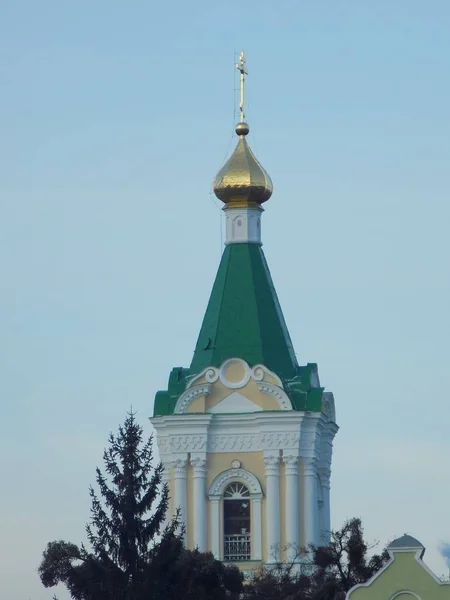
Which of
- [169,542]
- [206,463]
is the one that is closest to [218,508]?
[206,463]

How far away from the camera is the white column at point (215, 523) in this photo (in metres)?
50.1

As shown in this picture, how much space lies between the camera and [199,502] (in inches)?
1983

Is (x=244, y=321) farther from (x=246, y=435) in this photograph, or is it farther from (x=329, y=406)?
(x=329, y=406)

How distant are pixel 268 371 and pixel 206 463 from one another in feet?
6.58

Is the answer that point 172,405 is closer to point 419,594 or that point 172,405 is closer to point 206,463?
point 206,463

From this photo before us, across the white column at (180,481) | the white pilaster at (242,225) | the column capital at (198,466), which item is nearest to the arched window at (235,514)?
the column capital at (198,466)

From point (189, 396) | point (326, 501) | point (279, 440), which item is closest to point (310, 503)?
point (279, 440)

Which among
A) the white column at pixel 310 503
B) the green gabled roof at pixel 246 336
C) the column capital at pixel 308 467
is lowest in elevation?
the white column at pixel 310 503

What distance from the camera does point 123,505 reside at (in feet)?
139

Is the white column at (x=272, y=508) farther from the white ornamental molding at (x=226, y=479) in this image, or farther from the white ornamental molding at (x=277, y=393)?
the white ornamental molding at (x=277, y=393)

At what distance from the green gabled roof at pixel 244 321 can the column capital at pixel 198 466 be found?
5.52ft

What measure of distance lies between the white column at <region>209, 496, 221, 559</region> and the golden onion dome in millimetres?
5737

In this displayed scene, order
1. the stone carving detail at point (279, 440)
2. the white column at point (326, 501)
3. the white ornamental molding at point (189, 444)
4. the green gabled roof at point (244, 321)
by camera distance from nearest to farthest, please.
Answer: the stone carving detail at point (279, 440)
the white ornamental molding at point (189, 444)
the green gabled roof at point (244, 321)
the white column at point (326, 501)

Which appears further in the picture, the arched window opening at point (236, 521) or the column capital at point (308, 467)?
the column capital at point (308, 467)
